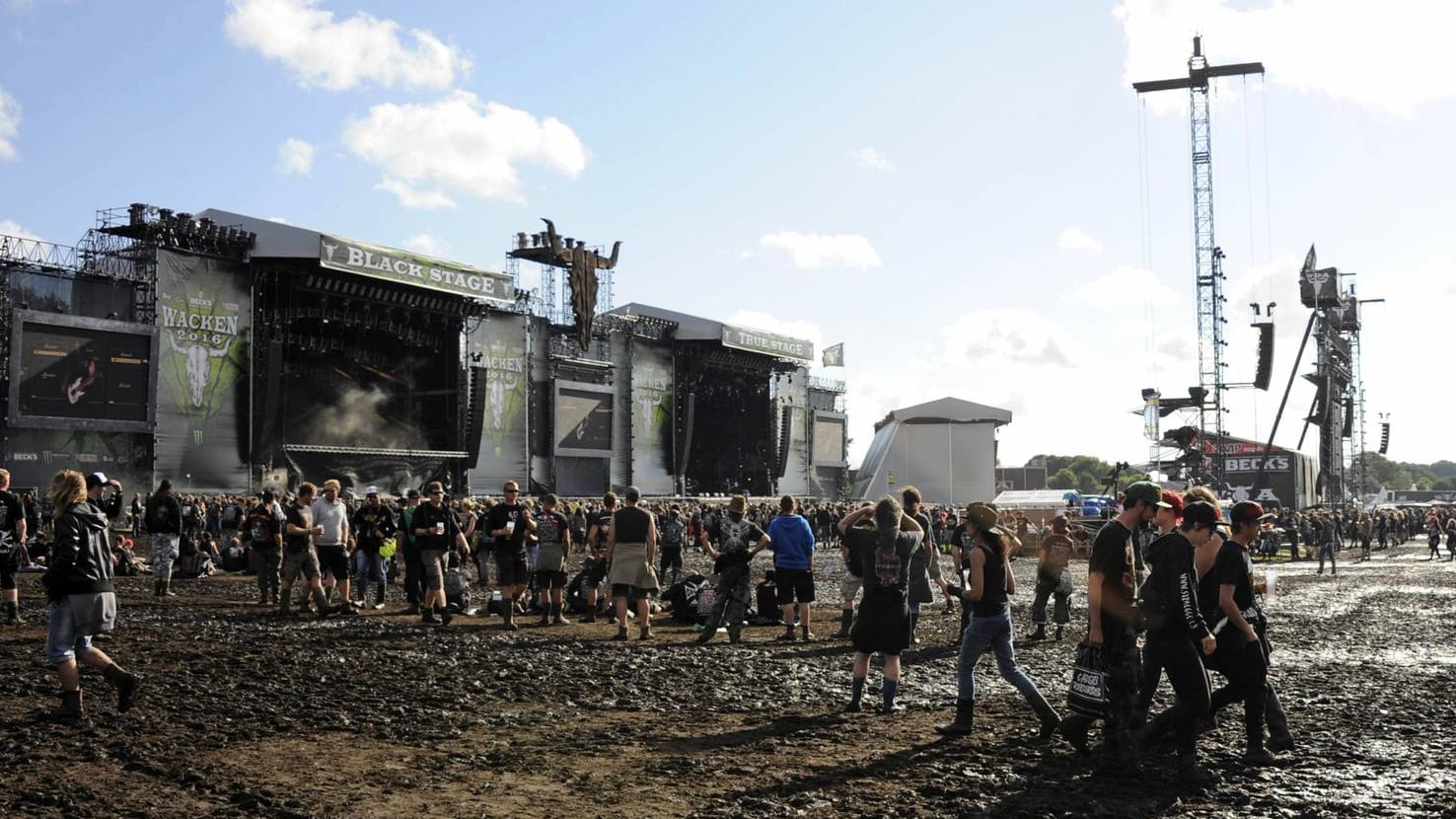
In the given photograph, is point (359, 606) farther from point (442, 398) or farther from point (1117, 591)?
point (442, 398)

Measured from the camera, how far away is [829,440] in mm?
70938

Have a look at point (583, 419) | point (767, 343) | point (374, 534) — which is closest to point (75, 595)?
point (374, 534)

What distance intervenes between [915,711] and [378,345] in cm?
3728

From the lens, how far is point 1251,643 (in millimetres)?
7016

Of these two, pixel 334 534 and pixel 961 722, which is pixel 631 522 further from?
pixel 961 722

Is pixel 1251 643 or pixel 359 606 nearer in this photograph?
pixel 1251 643

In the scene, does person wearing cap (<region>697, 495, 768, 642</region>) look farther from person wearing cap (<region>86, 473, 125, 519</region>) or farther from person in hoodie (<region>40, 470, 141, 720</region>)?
person in hoodie (<region>40, 470, 141, 720</region>)

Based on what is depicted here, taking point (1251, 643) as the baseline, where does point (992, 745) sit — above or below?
below

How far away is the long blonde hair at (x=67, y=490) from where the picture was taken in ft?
26.3

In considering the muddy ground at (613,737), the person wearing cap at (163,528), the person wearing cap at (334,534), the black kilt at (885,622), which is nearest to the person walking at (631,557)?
the muddy ground at (613,737)

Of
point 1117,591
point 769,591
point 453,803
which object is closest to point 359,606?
point 769,591

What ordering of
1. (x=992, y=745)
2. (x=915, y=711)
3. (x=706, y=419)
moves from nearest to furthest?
(x=992, y=745) < (x=915, y=711) < (x=706, y=419)

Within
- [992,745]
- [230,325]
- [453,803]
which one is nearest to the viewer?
[453,803]

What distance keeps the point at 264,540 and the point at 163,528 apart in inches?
72.1
